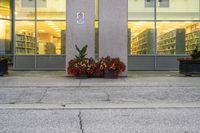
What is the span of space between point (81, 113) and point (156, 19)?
47.6ft

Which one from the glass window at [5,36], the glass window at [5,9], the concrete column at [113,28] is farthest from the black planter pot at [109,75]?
the glass window at [5,9]

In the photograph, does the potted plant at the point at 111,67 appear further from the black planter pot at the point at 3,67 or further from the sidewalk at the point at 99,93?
the black planter pot at the point at 3,67

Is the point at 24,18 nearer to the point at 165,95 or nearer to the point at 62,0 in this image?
the point at 62,0

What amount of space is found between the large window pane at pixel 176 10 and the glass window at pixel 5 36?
8.27m

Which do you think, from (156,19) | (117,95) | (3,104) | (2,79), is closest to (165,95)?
(117,95)

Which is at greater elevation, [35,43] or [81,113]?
[35,43]

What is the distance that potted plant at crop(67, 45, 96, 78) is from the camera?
18672mm

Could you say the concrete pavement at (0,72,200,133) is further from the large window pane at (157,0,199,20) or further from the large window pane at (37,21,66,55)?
the large window pane at (157,0,199,20)

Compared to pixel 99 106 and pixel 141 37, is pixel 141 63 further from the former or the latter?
pixel 99 106

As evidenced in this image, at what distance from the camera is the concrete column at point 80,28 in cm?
1961

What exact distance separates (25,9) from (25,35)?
1394 mm

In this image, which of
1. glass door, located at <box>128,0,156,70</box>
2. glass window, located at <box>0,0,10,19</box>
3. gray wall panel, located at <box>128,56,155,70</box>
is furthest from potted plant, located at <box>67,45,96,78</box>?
glass window, located at <box>0,0,10,19</box>

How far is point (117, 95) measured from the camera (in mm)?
13570

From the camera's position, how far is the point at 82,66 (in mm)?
18703
